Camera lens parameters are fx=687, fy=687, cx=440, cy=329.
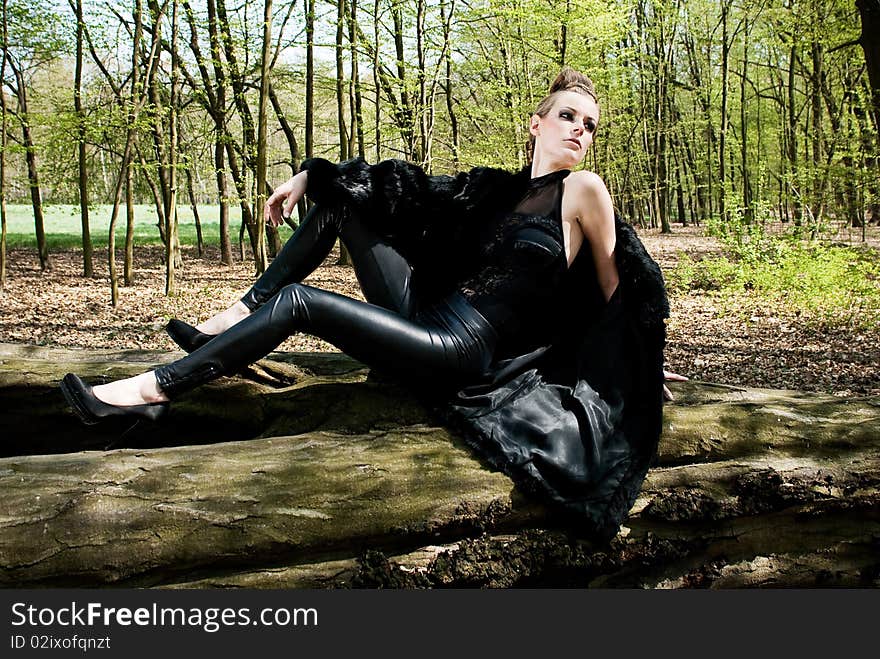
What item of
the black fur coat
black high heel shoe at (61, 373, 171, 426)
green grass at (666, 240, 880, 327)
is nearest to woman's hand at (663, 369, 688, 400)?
the black fur coat

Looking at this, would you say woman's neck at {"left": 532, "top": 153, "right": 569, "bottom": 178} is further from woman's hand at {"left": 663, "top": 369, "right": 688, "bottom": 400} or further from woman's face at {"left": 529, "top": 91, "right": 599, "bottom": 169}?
woman's hand at {"left": 663, "top": 369, "right": 688, "bottom": 400}

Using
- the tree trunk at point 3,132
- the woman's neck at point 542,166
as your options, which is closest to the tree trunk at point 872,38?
the woman's neck at point 542,166

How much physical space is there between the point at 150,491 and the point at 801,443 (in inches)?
103

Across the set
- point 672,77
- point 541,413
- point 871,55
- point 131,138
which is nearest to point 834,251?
point 871,55

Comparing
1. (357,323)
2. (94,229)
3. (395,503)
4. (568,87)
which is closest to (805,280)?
(568,87)

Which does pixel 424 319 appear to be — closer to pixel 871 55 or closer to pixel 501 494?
pixel 501 494

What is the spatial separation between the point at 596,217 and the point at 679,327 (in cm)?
639

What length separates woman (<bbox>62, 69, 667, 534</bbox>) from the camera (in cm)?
272

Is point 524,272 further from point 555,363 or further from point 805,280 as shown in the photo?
point 805,280

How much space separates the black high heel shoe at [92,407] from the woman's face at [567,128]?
6.76ft

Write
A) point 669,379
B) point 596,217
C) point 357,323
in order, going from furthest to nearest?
point 669,379 < point 596,217 < point 357,323

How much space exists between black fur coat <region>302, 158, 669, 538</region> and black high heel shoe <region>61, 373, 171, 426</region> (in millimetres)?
1186

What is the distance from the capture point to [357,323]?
9.04 ft

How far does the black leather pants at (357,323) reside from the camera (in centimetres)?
272
